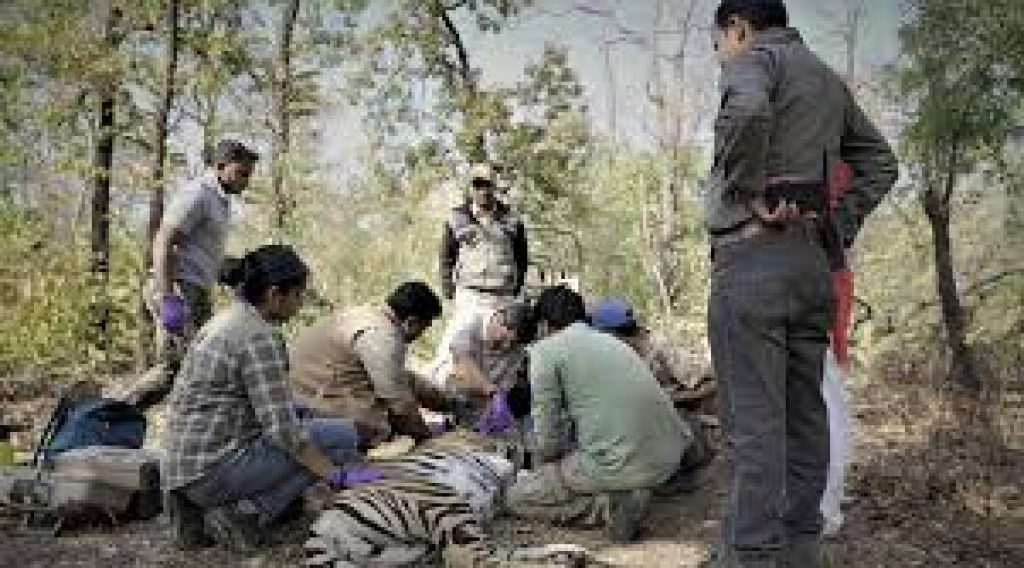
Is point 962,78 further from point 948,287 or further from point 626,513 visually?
point 626,513

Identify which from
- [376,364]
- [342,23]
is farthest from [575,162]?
[376,364]

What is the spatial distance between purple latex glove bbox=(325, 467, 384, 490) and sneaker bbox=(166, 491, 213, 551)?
1.87 ft

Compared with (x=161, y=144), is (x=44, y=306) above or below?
below

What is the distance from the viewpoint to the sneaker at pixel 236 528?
206 inches

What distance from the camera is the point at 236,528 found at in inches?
206

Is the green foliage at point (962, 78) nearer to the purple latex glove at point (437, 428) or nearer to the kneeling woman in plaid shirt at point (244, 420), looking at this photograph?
the purple latex glove at point (437, 428)

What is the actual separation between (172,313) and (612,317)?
2.35 meters

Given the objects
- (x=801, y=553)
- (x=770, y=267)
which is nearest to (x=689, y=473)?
(x=801, y=553)

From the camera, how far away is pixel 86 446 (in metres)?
6.00

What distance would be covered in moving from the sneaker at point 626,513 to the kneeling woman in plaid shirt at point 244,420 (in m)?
1.21

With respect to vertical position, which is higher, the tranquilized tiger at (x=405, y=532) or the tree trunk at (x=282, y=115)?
the tree trunk at (x=282, y=115)

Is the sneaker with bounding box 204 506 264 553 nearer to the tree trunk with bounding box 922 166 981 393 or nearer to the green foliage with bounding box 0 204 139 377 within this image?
the tree trunk with bounding box 922 166 981 393

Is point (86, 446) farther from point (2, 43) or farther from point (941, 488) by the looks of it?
point (2, 43)

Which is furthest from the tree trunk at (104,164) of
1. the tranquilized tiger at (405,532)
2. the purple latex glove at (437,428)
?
the tranquilized tiger at (405,532)
